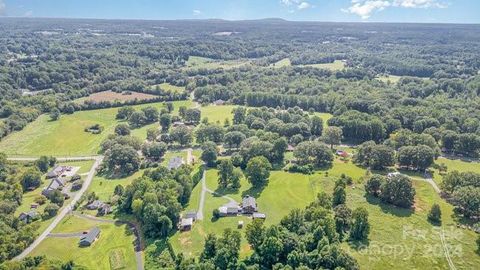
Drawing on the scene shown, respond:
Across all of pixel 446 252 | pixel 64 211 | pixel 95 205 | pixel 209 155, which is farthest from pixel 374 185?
pixel 64 211

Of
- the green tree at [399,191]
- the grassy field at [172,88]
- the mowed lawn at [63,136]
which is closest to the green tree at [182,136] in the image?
the mowed lawn at [63,136]

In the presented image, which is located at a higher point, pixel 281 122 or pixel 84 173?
pixel 281 122

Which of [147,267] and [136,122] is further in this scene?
[136,122]

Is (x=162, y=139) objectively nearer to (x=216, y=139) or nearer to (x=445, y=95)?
(x=216, y=139)

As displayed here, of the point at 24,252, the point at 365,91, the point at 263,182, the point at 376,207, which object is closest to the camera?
the point at 24,252

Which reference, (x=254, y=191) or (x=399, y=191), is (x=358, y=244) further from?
(x=254, y=191)

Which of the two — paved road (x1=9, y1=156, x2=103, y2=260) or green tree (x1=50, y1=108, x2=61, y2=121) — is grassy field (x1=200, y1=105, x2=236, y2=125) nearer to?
paved road (x1=9, y1=156, x2=103, y2=260)

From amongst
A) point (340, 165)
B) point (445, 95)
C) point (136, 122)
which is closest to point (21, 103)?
point (136, 122)
